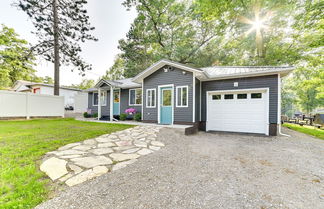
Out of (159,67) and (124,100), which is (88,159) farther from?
(124,100)

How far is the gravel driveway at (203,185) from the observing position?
1663mm

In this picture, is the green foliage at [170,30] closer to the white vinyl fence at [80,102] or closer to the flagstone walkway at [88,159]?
the white vinyl fence at [80,102]

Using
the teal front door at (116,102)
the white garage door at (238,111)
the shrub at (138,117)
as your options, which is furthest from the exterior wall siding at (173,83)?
the teal front door at (116,102)

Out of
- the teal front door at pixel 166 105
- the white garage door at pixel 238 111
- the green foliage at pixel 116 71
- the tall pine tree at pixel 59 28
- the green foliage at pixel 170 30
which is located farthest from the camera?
the green foliage at pixel 116 71

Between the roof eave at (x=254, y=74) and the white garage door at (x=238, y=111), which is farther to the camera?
the white garage door at (x=238, y=111)

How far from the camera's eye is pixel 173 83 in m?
7.26

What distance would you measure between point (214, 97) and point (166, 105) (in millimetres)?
2849

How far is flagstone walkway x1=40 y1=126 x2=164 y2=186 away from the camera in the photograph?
2.16m

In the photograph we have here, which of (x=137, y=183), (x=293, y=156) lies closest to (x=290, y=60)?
(x=293, y=156)

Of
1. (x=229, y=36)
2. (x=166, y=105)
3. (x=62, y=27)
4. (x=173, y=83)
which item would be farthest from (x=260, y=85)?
(x=62, y=27)

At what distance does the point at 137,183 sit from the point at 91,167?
39.6 inches

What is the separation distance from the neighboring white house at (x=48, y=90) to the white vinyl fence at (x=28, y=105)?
3.76 meters

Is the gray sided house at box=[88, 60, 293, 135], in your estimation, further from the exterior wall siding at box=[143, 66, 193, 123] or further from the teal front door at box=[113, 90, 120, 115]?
the teal front door at box=[113, 90, 120, 115]

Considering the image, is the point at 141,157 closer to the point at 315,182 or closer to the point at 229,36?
the point at 315,182
